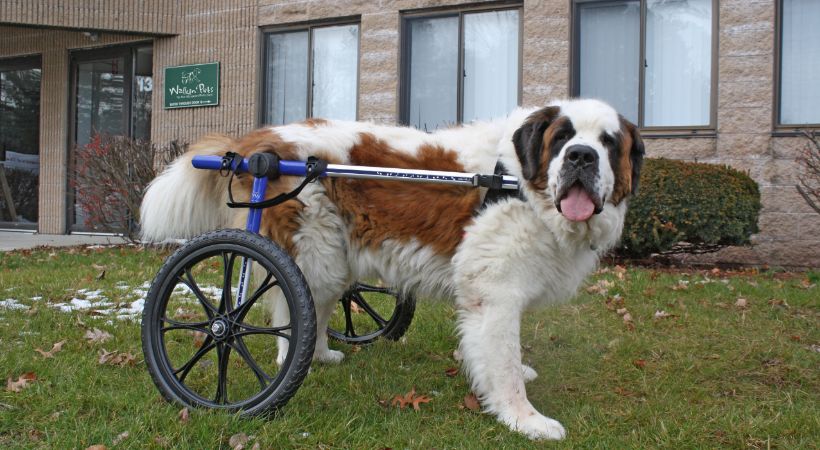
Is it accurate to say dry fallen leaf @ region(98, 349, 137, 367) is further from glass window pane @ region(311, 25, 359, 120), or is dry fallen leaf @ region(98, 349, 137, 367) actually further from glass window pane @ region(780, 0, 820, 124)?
glass window pane @ region(780, 0, 820, 124)

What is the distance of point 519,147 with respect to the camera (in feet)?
10.2

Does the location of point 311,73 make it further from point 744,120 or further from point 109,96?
point 744,120

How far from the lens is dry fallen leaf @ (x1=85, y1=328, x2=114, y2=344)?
4.07 metres

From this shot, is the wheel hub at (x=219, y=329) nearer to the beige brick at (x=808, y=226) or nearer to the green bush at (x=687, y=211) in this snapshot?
the green bush at (x=687, y=211)

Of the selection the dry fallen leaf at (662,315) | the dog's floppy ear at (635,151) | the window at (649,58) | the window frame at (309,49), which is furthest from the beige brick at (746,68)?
the dog's floppy ear at (635,151)

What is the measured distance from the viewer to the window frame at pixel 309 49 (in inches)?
411

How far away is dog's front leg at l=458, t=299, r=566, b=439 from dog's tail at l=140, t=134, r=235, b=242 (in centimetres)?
147

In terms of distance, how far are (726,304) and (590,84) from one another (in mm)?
4730

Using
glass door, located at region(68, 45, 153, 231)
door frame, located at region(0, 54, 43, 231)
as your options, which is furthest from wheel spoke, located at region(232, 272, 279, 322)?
door frame, located at region(0, 54, 43, 231)

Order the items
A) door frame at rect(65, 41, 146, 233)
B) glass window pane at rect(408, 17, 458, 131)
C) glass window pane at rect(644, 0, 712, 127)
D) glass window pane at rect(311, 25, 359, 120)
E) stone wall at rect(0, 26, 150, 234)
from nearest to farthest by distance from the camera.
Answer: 1. glass window pane at rect(644, 0, 712, 127)
2. glass window pane at rect(408, 17, 458, 131)
3. glass window pane at rect(311, 25, 359, 120)
4. door frame at rect(65, 41, 146, 233)
5. stone wall at rect(0, 26, 150, 234)

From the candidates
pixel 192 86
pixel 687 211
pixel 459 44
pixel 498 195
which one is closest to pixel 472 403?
pixel 498 195

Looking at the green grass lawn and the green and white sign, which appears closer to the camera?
the green grass lawn

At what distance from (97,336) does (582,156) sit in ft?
10.4

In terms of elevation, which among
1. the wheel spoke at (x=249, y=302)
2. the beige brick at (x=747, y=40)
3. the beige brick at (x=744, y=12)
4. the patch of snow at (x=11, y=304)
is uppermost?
the beige brick at (x=744, y=12)
